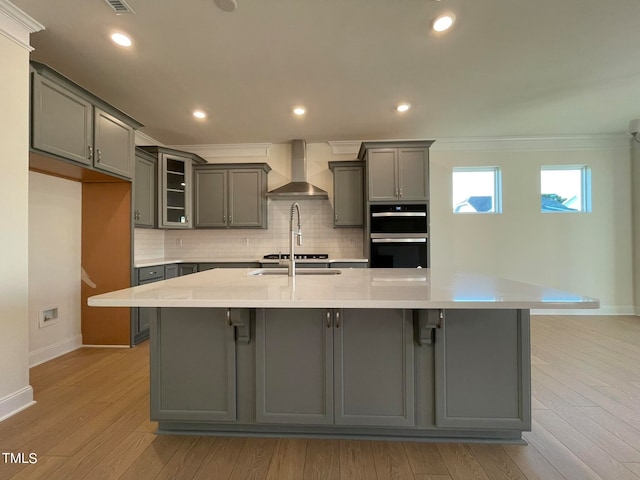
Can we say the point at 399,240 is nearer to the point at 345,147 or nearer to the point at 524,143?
the point at 345,147

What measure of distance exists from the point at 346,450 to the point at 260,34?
9.15 ft

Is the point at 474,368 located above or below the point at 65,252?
below

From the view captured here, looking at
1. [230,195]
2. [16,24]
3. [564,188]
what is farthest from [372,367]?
[564,188]

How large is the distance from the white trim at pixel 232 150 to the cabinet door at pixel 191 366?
349 centimetres

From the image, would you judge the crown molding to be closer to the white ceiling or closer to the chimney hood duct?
the white ceiling

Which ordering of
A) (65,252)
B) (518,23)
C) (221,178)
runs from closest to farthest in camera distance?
(518,23) < (65,252) < (221,178)

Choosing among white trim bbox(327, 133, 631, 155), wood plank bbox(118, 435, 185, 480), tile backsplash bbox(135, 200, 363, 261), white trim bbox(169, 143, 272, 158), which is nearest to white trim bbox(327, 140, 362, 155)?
white trim bbox(327, 133, 631, 155)

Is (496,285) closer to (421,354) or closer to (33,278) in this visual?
(421,354)

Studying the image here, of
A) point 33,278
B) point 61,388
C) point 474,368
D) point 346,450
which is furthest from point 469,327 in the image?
point 33,278

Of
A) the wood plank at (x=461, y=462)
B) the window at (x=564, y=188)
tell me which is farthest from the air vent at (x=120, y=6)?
the window at (x=564, y=188)

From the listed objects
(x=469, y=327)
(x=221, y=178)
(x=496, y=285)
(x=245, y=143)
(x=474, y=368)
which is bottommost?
(x=474, y=368)

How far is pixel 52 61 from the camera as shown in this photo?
8.41 ft

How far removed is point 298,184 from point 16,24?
9.89ft

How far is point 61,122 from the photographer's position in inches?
95.8
